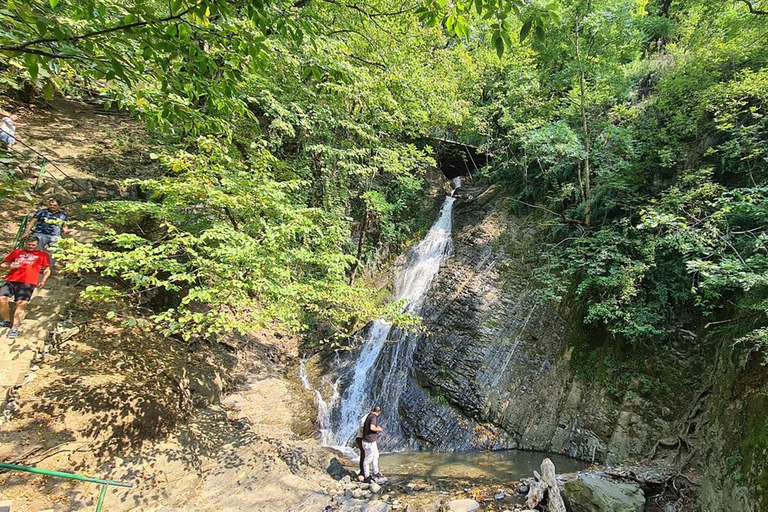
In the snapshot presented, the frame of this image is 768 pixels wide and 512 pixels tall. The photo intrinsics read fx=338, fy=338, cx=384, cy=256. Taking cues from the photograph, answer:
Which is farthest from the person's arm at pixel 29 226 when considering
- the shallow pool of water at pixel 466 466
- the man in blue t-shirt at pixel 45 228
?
the shallow pool of water at pixel 466 466

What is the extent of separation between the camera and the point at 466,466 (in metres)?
7.05

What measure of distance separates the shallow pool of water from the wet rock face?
1.07ft

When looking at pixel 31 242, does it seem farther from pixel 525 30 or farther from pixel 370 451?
pixel 525 30

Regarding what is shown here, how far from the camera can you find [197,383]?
720 centimetres

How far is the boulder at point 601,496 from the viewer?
4.58 meters

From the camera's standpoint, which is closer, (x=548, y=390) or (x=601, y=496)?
(x=601, y=496)

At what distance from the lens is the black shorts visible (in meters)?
5.16

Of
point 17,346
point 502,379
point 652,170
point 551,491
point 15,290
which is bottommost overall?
point 551,491

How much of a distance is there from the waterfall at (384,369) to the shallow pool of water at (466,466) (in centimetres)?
108

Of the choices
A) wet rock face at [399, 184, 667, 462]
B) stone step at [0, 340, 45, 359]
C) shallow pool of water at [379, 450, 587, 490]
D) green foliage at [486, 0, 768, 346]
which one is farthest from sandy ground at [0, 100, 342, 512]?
green foliage at [486, 0, 768, 346]

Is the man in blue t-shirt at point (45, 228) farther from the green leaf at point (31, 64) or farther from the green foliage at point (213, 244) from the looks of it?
the green leaf at point (31, 64)

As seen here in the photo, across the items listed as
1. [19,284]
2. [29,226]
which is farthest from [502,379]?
[29,226]

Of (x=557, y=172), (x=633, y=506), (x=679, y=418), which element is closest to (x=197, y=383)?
(x=633, y=506)

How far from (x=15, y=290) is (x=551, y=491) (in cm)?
860
